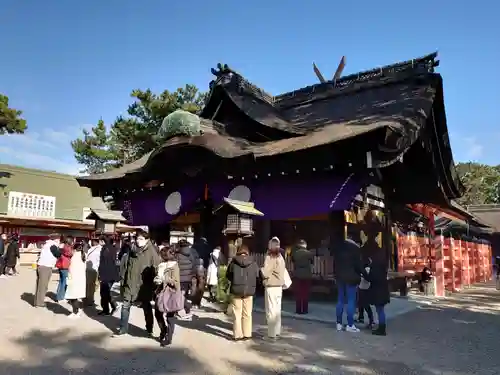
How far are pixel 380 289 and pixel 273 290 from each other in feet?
6.38

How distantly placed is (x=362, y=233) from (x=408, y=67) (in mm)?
5473

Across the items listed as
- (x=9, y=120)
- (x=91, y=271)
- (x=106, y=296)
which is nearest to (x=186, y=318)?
(x=106, y=296)

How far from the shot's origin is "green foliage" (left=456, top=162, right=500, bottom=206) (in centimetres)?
4497

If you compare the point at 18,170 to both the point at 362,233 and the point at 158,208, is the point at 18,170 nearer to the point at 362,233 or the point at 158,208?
the point at 158,208

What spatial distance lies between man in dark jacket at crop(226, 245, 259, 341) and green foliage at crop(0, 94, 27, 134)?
17.6 metres

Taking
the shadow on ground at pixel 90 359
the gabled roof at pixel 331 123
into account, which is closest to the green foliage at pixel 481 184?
the gabled roof at pixel 331 123

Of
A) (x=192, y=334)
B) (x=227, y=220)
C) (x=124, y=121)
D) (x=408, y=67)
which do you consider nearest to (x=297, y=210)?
(x=227, y=220)

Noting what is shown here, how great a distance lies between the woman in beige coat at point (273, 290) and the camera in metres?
6.54

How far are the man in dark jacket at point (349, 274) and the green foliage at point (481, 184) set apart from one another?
138ft

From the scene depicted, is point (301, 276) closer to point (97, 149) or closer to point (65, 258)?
point (65, 258)

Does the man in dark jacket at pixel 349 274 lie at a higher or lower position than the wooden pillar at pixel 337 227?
lower

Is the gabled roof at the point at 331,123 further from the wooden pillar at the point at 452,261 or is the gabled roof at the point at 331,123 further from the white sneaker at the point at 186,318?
the white sneaker at the point at 186,318

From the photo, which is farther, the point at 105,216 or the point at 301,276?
the point at 105,216

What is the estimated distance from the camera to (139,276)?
20.8 feet
